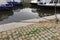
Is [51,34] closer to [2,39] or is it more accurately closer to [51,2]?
[2,39]

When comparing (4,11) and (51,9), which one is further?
(51,9)

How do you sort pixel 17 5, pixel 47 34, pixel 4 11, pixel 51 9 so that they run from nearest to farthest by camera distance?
1. pixel 47 34
2. pixel 4 11
3. pixel 51 9
4. pixel 17 5

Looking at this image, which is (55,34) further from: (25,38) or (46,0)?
(46,0)

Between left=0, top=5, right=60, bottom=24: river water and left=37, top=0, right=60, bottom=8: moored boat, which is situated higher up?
left=37, top=0, right=60, bottom=8: moored boat

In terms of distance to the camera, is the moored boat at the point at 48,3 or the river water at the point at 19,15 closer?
the river water at the point at 19,15

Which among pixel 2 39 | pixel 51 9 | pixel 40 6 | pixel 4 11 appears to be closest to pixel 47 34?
pixel 2 39

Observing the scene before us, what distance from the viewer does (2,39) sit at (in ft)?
22.8

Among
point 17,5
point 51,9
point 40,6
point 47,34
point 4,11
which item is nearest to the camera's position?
point 47,34

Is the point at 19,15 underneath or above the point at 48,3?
underneath

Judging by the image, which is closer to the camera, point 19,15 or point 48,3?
point 19,15

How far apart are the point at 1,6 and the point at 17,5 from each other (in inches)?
326

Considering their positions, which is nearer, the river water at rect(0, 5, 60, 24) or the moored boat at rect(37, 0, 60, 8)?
the river water at rect(0, 5, 60, 24)

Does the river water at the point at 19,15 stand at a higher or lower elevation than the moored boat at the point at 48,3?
lower

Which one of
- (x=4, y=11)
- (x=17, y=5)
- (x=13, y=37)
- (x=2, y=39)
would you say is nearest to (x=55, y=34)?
(x=13, y=37)
